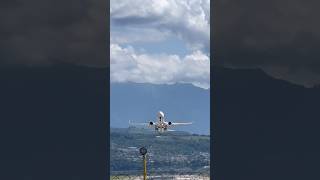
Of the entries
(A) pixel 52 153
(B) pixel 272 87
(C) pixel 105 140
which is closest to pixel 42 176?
(A) pixel 52 153

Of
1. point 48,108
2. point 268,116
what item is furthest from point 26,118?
point 268,116

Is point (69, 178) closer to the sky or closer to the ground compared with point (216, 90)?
closer to the ground

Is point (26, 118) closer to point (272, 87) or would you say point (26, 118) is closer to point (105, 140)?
point (105, 140)

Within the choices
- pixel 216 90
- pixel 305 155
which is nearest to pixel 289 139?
pixel 305 155

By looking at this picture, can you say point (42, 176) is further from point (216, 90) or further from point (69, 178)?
point (216, 90)

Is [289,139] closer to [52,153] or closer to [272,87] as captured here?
[272,87]

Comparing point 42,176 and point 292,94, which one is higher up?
point 292,94
